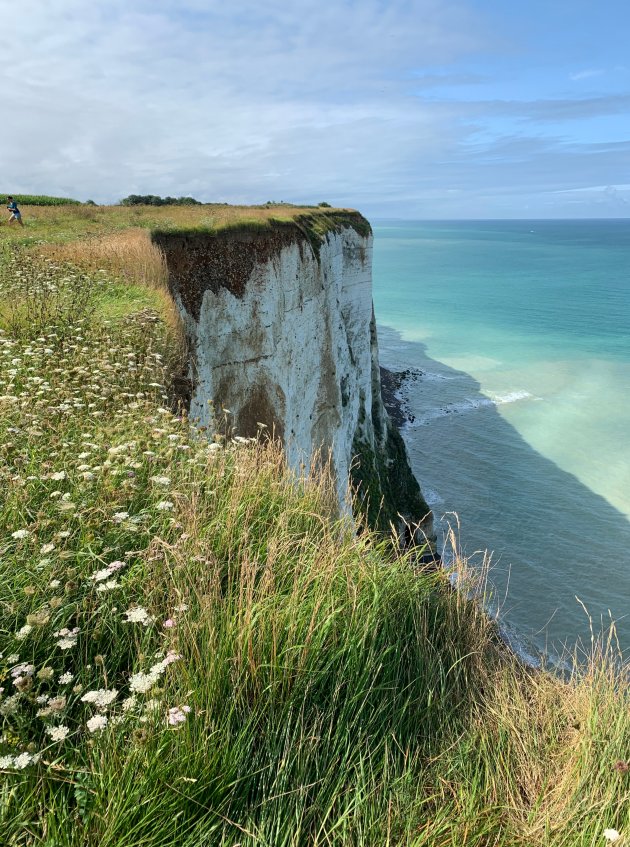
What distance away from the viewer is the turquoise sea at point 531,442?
73.2 ft

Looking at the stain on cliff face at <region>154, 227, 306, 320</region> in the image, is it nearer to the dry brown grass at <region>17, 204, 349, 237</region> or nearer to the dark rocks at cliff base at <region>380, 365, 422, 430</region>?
the dry brown grass at <region>17, 204, 349, 237</region>

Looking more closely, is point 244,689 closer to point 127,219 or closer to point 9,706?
point 9,706

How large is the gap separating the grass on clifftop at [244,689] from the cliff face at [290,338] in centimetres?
388

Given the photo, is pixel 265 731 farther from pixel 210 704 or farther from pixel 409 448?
pixel 409 448

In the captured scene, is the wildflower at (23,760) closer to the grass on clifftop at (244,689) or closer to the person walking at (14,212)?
the grass on clifftop at (244,689)

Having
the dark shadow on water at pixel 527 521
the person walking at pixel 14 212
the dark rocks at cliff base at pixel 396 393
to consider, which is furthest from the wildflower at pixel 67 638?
the dark rocks at cliff base at pixel 396 393

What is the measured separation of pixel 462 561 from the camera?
4934mm

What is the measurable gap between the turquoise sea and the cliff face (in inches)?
175

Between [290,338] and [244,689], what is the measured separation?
1495cm

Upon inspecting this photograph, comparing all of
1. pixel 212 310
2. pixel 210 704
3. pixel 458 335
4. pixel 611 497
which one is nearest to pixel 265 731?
pixel 210 704

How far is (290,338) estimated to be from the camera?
17562 millimetres

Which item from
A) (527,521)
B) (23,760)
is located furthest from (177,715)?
(527,521)

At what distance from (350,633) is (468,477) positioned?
30299mm

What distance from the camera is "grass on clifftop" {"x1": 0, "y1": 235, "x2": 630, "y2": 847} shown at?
258cm
